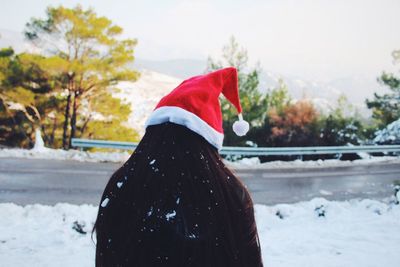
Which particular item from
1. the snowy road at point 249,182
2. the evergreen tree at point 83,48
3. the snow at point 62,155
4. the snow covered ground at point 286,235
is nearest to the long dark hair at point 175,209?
the snow covered ground at point 286,235

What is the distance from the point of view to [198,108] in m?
1.69

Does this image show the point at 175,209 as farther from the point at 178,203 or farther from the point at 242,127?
the point at 242,127

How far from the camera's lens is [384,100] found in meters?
28.9

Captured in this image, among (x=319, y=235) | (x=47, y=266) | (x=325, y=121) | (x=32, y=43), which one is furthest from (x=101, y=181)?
(x=32, y=43)

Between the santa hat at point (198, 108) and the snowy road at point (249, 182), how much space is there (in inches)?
270

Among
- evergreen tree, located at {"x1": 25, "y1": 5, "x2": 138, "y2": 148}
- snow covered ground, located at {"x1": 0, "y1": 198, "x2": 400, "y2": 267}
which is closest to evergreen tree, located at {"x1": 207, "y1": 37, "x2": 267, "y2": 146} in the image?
evergreen tree, located at {"x1": 25, "y1": 5, "x2": 138, "y2": 148}

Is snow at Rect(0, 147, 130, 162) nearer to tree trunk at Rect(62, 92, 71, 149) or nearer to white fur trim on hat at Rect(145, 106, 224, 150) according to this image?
white fur trim on hat at Rect(145, 106, 224, 150)

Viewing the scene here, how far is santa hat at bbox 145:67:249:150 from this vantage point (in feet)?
5.28

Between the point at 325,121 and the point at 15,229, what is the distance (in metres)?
15.8

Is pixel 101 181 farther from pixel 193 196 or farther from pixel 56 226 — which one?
pixel 193 196

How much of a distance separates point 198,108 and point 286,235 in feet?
15.9

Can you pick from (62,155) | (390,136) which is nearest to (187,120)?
(62,155)

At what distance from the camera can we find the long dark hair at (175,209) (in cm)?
148

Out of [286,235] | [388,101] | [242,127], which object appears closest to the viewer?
[242,127]
